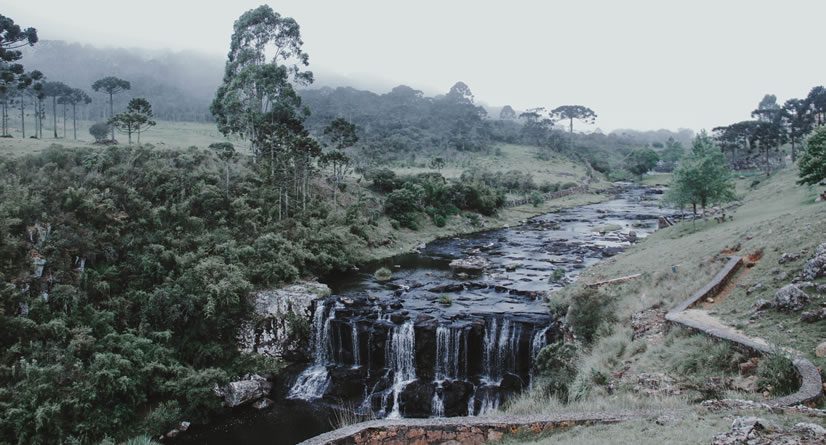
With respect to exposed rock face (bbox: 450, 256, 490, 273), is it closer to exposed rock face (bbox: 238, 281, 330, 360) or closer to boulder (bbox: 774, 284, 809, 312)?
exposed rock face (bbox: 238, 281, 330, 360)

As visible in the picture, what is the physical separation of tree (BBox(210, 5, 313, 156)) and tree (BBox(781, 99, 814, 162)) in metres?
63.4

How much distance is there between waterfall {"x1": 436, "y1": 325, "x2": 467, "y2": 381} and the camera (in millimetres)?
19828


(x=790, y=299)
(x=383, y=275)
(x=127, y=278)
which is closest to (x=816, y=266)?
(x=790, y=299)

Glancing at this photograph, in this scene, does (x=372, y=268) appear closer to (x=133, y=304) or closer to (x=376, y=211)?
(x=376, y=211)

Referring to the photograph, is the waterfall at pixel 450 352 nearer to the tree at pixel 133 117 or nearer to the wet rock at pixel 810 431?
the wet rock at pixel 810 431

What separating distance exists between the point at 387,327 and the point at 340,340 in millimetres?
2644

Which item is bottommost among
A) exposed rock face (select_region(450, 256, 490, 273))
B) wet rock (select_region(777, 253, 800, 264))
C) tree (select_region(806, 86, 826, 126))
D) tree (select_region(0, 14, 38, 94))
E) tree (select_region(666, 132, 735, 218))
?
exposed rock face (select_region(450, 256, 490, 273))

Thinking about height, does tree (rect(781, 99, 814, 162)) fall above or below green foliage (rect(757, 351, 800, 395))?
above

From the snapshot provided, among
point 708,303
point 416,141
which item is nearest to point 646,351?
point 708,303

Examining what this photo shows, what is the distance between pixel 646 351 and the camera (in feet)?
41.9

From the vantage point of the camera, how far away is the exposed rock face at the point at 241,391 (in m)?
18.4

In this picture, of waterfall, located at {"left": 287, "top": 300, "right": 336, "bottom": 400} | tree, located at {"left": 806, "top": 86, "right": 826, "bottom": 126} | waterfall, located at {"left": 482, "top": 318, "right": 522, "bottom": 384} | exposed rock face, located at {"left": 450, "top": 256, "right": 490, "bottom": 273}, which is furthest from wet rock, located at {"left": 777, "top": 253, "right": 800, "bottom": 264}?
tree, located at {"left": 806, "top": 86, "right": 826, "bottom": 126}

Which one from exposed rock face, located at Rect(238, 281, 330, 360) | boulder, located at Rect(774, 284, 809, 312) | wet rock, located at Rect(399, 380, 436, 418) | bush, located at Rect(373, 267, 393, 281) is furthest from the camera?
bush, located at Rect(373, 267, 393, 281)

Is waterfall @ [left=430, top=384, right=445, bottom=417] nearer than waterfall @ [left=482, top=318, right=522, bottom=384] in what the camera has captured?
Yes
